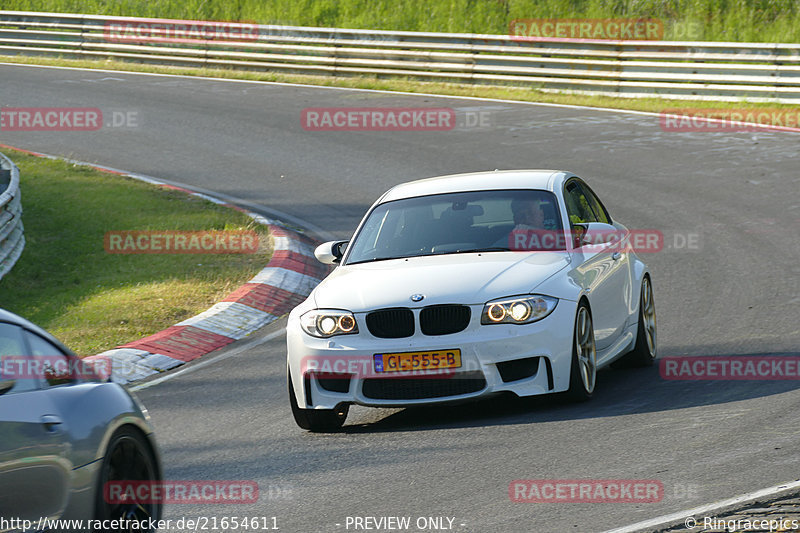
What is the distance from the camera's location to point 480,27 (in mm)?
30797

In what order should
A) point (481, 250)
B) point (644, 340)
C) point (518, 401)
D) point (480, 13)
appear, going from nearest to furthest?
point (518, 401) → point (481, 250) → point (644, 340) → point (480, 13)

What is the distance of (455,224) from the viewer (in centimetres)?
879

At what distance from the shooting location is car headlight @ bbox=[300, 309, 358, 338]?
7.68 m

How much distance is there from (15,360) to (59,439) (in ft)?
1.25

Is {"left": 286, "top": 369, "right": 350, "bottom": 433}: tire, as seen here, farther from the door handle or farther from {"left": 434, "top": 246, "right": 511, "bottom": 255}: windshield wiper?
the door handle

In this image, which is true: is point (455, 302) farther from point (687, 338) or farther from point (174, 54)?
point (174, 54)

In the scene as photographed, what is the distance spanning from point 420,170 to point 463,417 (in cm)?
1070

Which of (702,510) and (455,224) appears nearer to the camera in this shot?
(702,510)

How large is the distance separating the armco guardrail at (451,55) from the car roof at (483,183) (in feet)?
46.7

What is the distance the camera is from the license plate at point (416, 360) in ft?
24.4

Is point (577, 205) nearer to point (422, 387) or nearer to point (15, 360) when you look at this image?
point (422, 387)

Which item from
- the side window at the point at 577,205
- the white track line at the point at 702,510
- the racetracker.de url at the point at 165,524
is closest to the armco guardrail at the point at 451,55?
the side window at the point at 577,205

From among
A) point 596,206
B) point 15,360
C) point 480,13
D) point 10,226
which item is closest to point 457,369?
point 596,206

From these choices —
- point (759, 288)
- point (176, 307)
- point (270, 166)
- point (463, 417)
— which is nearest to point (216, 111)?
point (270, 166)
